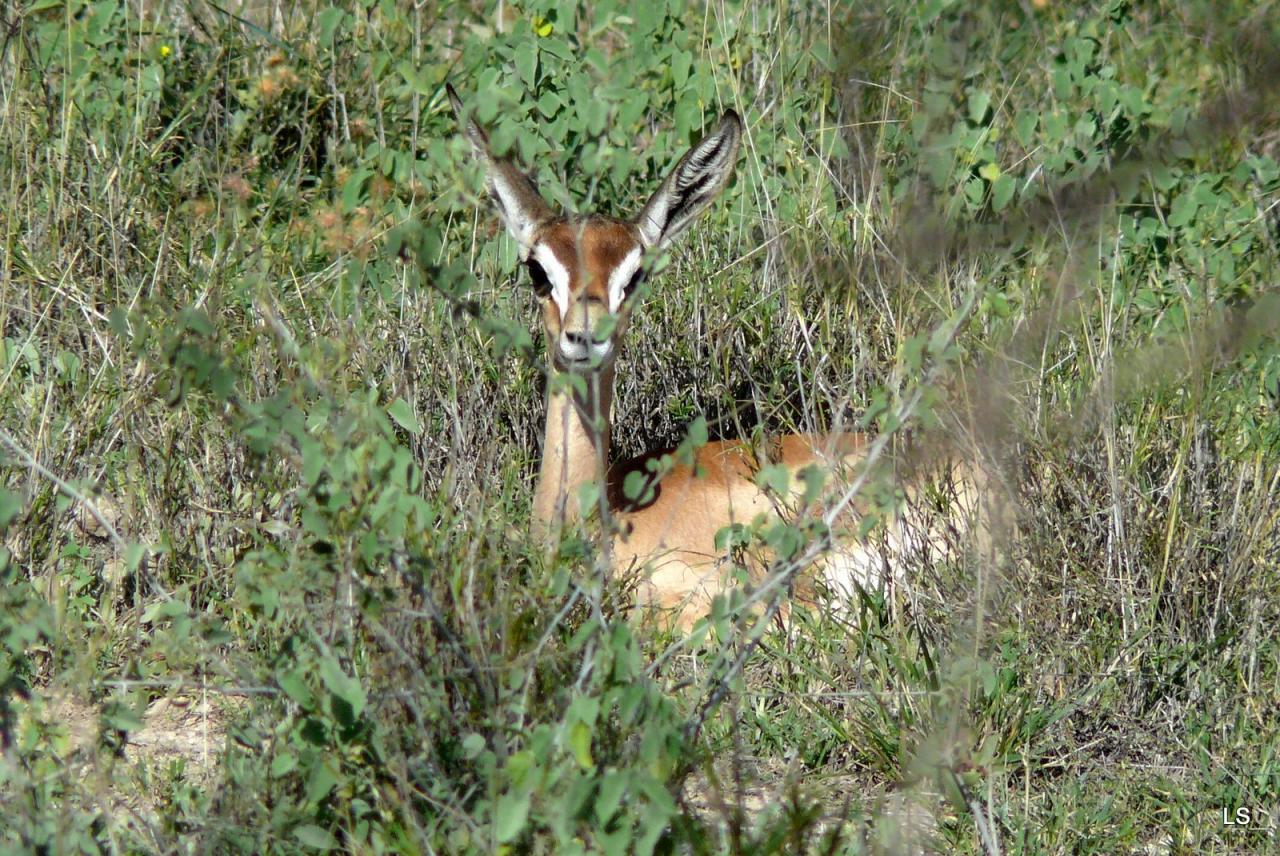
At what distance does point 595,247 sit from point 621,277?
0.11m

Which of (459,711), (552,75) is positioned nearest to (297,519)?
(459,711)

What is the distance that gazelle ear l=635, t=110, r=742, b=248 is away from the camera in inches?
173

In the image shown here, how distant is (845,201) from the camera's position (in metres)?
5.20

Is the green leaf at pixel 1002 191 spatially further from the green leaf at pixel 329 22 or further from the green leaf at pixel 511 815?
the green leaf at pixel 511 815

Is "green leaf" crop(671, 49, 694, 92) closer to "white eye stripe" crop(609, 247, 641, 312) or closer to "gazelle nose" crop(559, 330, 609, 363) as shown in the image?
"white eye stripe" crop(609, 247, 641, 312)

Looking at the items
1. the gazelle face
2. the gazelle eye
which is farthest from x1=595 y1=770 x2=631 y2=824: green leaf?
the gazelle eye

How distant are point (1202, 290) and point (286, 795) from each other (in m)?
2.77

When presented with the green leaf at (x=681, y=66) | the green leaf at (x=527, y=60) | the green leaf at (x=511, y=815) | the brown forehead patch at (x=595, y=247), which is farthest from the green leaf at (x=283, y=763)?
the green leaf at (x=681, y=66)

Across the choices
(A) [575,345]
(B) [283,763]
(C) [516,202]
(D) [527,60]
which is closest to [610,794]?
(B) [283,763]

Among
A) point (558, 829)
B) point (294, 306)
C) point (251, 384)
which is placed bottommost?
point (558, 829)

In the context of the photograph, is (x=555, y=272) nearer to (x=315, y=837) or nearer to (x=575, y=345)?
(x=575, y=345)

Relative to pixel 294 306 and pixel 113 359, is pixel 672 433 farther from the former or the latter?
pixel 113 359

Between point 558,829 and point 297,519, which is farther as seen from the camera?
point 297,519

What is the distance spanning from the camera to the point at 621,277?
429 cm
